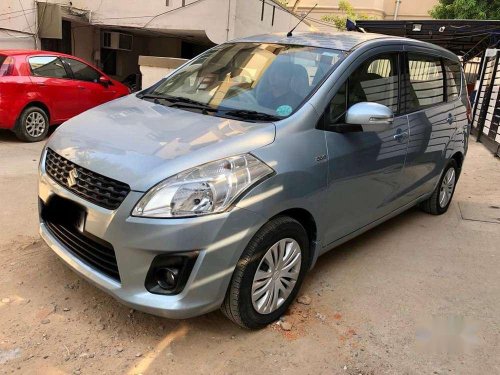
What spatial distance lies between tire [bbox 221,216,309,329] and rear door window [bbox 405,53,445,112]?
1813mm

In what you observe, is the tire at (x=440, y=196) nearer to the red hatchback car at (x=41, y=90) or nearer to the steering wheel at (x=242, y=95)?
the steering wheel at (x=242, y=95)

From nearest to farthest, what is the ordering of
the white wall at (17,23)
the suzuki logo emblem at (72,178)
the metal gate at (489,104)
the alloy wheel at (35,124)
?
the suzuki logo emblem at (72,178)
the alloy wheel at (35,124)
the metal gate at (489,104)
the white wall at (17,23)

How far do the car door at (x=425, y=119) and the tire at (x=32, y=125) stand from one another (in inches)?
241

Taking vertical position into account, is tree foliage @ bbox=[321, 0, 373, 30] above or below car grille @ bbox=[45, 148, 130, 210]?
above

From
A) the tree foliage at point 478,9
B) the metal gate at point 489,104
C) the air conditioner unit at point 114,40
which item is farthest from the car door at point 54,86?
the tree foliage at point 478,9

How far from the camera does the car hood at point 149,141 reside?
243 cm

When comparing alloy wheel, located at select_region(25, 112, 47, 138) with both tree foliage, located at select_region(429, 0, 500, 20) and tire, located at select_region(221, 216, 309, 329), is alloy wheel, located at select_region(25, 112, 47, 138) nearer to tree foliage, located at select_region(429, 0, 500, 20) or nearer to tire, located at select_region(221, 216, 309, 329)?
tire, located at select_region(221, 216, 309, 329)

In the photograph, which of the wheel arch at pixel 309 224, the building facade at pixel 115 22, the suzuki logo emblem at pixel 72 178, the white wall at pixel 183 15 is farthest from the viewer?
the white wall at pixel 183 15

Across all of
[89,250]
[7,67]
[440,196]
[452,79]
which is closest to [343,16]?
[7,67]

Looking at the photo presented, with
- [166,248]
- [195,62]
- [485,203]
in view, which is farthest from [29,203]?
[485,203]

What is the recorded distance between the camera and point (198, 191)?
2393 mm

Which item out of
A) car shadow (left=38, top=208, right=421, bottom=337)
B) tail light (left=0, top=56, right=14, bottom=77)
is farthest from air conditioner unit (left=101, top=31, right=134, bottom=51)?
car shadow (left=38, top=208, right=421, bottom=337)

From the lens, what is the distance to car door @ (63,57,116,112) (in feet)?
27.7

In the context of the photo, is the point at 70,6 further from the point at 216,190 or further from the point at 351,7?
the point at 351,7
